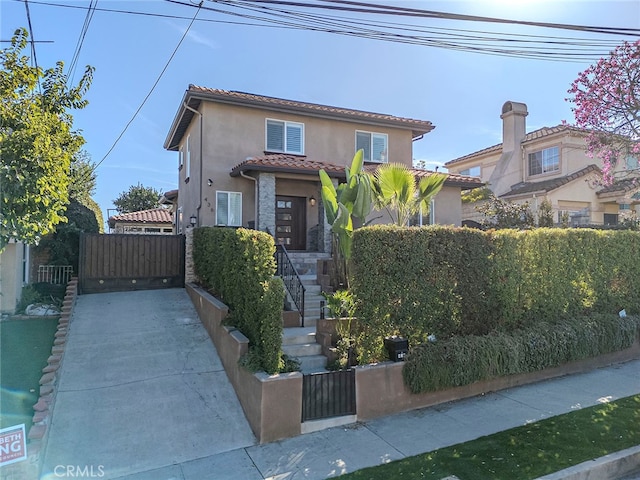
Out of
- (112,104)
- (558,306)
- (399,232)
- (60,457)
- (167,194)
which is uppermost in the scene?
(112,104)

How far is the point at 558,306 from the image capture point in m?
8.34

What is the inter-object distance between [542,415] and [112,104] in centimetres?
1449

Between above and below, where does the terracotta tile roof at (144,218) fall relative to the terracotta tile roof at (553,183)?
below

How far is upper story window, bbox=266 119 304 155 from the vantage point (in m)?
15.1

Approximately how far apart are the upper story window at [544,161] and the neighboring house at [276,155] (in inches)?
356

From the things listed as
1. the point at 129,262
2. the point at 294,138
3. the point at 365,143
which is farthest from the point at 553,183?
the point at 129,262

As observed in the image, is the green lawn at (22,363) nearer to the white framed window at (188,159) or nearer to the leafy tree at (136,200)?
the white framed window at (188,159)

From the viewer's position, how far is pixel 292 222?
49.9 ft

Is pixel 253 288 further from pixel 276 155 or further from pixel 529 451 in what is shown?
pixel 276 155

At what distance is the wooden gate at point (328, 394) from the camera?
572cm

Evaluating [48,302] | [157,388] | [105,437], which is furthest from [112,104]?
[105,437]

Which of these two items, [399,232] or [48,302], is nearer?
[399,232]

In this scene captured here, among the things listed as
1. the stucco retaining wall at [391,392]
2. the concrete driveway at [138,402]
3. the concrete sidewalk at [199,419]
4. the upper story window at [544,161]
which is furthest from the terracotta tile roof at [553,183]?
the concrete driveway at [138,402]

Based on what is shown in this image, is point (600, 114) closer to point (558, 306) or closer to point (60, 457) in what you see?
point (558, 306)
